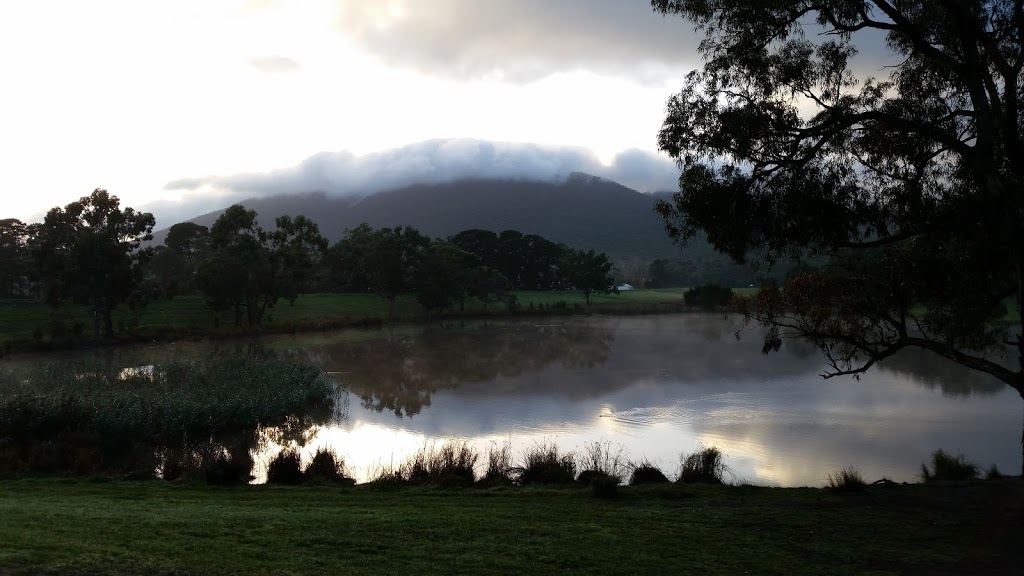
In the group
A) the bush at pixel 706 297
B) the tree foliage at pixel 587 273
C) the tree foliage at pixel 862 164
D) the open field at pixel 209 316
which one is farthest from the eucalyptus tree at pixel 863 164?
the tree foliage at pixel 587 273

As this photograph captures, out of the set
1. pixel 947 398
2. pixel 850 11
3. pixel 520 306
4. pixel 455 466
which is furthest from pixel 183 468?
pixel 520 306

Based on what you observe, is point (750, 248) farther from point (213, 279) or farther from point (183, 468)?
point (213, 279)

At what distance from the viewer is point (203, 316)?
172ft

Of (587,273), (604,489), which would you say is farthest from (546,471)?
(587,273)

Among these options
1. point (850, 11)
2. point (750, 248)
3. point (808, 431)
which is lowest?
point (808, 431)

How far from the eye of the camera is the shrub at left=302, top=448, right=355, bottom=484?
12741mm

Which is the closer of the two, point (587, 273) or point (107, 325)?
point (107, 325)

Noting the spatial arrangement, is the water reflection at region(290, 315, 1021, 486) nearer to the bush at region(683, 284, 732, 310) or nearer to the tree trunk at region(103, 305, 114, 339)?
the tree trunk at region(103, 305, 114, 339)

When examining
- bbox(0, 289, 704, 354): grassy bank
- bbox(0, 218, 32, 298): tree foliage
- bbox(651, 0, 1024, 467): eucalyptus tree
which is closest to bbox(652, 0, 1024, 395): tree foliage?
bbox(651, 0, 1024, 467): eucalyptus tree

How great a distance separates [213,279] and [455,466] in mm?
39830

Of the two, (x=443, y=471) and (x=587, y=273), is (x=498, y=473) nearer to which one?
(x=443, y=471)

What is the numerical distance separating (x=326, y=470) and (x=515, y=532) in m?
6.33

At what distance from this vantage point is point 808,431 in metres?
18.8

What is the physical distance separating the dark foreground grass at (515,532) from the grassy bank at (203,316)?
36.1 metres
